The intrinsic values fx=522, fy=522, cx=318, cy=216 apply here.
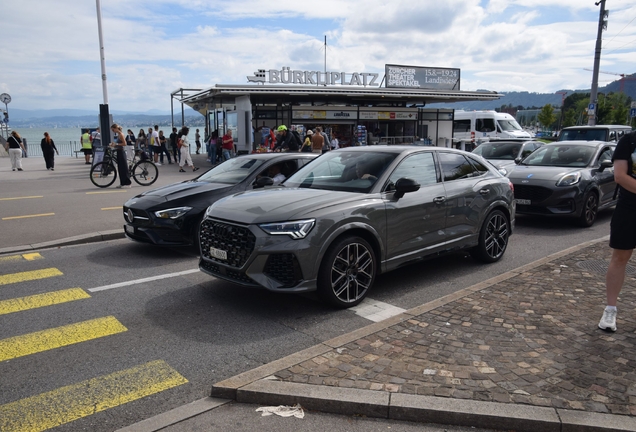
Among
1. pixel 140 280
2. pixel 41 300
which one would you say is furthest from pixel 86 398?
pixel 140 280

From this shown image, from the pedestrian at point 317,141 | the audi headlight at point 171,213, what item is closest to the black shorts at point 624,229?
the audi headlight at point 171,213

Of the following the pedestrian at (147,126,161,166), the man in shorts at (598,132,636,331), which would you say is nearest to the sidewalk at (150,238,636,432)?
the man in shorts at (598,132,636,331)

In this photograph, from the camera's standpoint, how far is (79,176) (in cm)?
2006

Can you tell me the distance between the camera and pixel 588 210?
10.4 metres

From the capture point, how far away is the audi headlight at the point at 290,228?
5.06 m

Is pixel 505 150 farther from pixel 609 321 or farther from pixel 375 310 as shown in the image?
pixel 609 321

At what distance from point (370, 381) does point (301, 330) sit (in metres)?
1.36

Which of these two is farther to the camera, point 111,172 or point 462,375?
point 111,172

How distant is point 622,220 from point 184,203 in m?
5.56

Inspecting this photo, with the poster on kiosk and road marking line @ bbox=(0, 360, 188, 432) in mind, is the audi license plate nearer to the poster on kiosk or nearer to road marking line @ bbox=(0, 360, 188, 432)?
road marking line @ bbox=(0, 360, 188, 432)

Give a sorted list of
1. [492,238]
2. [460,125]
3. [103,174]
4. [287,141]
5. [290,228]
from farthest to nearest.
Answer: [460,125], [287,141], [103,174], [492,238], [290,228]

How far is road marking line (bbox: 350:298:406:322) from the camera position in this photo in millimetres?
5297

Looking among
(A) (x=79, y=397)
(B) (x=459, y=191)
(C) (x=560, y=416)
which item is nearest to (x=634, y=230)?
(C) (x=560, y=416)

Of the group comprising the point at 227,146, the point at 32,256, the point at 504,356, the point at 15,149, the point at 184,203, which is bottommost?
the point at 32,256
